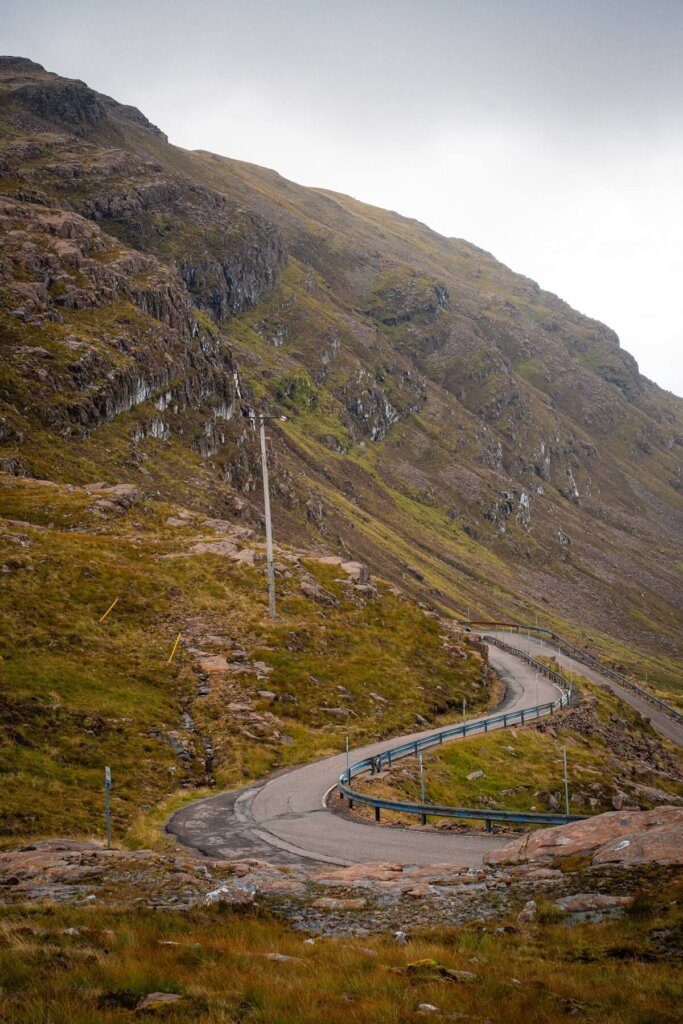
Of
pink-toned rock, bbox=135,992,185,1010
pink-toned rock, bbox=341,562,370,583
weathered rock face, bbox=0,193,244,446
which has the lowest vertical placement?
pink-toned rock, bbox=341,562,370,583

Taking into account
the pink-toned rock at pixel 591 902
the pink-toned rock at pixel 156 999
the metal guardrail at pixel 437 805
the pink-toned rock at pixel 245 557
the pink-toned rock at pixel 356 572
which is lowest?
the metal guardrail at pixel 437 805

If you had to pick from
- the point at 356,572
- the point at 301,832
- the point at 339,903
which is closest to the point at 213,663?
the point at 301,832

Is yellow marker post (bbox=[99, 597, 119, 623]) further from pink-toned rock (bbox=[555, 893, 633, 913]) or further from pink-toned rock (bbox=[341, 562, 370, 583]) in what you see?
pink-toned rock (bbox=[555, 893, 633, 913])

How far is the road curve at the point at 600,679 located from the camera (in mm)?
79062

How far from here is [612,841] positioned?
1595 cm

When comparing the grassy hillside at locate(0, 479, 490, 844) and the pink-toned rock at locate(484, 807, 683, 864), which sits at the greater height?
the pink-toned rock at locate(484, 807, 683, 864)

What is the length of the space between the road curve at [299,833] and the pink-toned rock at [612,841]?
157cm

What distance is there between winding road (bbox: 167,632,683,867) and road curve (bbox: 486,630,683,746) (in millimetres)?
57706

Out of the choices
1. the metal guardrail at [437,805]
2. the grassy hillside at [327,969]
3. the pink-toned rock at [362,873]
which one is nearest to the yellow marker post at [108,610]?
the metal guardrail at [437,805]

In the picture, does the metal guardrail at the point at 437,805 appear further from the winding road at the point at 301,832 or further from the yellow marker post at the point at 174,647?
the yellow marker post at the point at 174,647

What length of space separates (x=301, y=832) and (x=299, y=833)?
0.16 meters

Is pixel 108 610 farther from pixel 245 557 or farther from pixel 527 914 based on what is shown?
pixel 527 914

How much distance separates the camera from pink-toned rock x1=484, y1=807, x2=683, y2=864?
14.8 m

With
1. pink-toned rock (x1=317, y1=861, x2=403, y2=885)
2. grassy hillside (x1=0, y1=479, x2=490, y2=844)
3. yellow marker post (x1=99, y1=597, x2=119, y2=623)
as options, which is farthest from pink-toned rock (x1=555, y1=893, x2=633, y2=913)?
yellow marker post (x1=99, y1=597, x2=119, y2=623)
